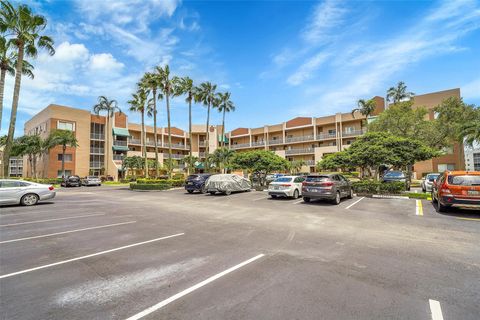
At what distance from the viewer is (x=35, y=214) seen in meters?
10.6

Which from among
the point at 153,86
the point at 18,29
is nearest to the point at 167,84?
the point at 153,86

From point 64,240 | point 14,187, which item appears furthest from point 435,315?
point 14,187

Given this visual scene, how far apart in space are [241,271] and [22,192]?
14586 millimetres

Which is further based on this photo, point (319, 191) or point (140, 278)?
point (319, 191)

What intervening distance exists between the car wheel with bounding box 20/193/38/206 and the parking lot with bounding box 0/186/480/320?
6.09 m

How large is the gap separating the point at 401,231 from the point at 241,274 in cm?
580

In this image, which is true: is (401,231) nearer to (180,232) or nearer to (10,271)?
(180,232)

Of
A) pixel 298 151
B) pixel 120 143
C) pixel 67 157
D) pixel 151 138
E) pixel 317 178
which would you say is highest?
pixel 151 138

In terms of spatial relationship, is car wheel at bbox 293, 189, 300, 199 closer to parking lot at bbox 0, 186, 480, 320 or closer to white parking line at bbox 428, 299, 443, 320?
parking lot at bbox 0, 186, 480, 320

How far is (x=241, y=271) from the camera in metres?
4.35

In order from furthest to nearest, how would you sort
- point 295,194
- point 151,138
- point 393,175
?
point 151,138, point 393,175, point 295,194

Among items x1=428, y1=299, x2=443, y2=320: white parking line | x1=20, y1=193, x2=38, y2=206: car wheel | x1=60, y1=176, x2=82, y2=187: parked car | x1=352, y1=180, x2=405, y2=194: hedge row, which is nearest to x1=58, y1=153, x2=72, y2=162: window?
x1=60, y1=176, x2=82, y2=187: parked car

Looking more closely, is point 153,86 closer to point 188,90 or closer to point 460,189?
point 188,90

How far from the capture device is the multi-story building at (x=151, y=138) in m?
41.2
